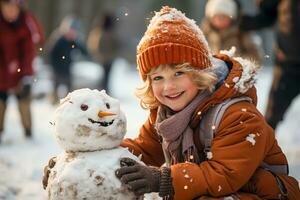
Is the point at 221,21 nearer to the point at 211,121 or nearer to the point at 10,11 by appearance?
the point at 10,11

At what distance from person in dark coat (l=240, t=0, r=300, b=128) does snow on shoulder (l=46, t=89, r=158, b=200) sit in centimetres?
313

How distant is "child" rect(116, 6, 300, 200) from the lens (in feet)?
10.4

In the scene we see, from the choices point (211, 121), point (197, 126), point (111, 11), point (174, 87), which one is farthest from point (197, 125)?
point (111, 11)

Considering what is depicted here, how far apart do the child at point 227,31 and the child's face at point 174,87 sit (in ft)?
11.9

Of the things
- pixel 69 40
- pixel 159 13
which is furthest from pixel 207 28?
pixel 69 40

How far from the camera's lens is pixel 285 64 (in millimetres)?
6203

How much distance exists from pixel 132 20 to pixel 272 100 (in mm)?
34445

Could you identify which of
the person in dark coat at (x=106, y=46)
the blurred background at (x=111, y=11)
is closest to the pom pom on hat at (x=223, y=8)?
the person in dark coat at (x=106, y=46)

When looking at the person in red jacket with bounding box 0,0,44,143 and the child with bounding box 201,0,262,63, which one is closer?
the child with bounding box 201,0,262,63

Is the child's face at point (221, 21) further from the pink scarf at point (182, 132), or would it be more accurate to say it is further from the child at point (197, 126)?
the pink scarf at point (182, 132)

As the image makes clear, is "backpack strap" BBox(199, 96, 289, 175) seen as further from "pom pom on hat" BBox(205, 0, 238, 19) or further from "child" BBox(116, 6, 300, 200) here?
"pom pom on hat" BBox(205, 0, 238, 19)

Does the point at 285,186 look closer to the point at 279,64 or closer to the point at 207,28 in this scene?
the point at 279,64

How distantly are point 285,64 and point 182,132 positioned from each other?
3.09 meters

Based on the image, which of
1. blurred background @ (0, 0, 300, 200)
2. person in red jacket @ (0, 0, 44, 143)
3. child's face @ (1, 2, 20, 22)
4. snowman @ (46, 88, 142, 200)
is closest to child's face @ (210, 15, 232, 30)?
blurred background @ (0, 0, 300, 200)
